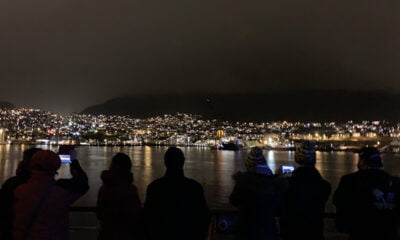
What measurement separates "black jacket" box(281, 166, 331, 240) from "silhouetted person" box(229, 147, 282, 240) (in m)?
0.23

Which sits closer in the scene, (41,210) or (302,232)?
(41,210)

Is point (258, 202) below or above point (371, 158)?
below

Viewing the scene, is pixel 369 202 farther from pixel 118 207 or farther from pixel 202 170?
pixel 202 170

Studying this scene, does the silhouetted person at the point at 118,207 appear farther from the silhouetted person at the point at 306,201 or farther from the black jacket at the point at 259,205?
the silhouetted person at the point at 306,201

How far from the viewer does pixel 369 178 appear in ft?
11.8

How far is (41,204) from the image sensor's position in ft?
10.9

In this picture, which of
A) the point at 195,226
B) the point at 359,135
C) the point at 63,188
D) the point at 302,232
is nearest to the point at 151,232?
the point at 195,226

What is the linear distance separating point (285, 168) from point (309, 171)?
5.46 ft

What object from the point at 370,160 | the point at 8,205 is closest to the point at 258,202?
the point at 370,160

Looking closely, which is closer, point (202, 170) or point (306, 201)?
point (306, 201)

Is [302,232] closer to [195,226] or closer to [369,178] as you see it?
[369,178]

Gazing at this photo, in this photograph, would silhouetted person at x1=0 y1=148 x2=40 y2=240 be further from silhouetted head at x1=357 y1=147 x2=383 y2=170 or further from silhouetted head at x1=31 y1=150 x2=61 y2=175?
silhouetted head at x1=357 y1=147 x2=383 y2=170

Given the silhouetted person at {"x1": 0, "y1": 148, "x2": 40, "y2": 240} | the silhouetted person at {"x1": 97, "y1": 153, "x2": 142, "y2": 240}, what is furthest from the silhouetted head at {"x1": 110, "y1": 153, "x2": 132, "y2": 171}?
the silhouetted person at {"x1": 0, "y1": 148, "x2": 40, "y2": 240}

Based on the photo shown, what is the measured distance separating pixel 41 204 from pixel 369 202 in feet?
8.00
